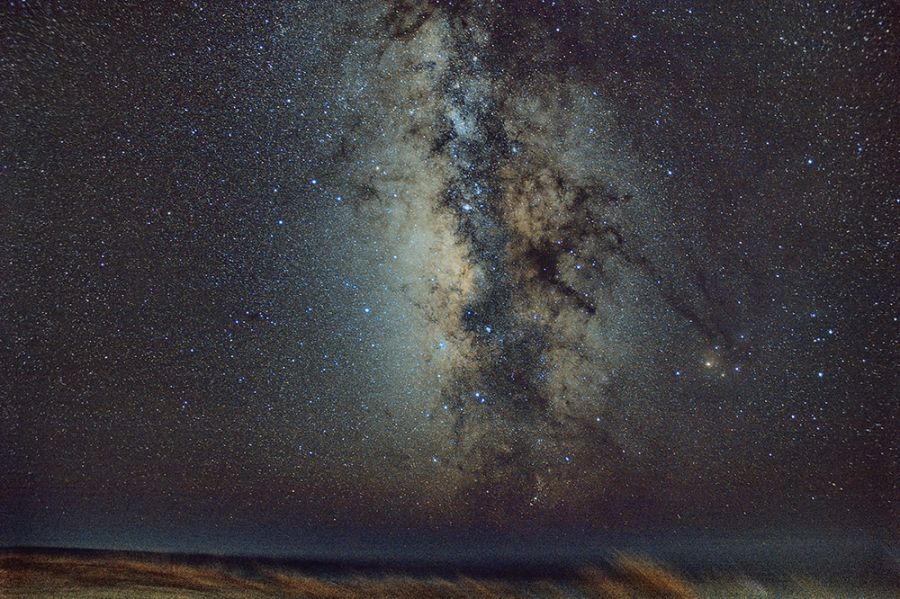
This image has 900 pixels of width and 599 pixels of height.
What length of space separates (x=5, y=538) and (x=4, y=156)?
2.56m

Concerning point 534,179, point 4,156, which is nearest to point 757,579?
point 534,179

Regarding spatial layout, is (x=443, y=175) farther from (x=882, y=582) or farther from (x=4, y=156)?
(x=882, y=582)

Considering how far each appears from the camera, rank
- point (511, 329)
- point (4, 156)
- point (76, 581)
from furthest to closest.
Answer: point (76, 581) → point (511, 329) → point (4, 156)

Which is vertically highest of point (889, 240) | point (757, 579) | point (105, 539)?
point (889, 240)

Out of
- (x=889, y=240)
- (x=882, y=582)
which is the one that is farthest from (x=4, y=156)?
(x=882, y=582)

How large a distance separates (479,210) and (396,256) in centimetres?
58

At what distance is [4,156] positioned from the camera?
253 cm

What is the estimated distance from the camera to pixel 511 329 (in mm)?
2756

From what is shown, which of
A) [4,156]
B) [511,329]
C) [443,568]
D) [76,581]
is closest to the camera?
[4,156]

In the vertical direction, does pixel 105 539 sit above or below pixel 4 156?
below

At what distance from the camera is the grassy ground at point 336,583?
9.68ft

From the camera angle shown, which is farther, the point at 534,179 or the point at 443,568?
the point at 443,568

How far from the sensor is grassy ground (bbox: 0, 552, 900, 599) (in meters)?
2.95

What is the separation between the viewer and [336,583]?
332cm
